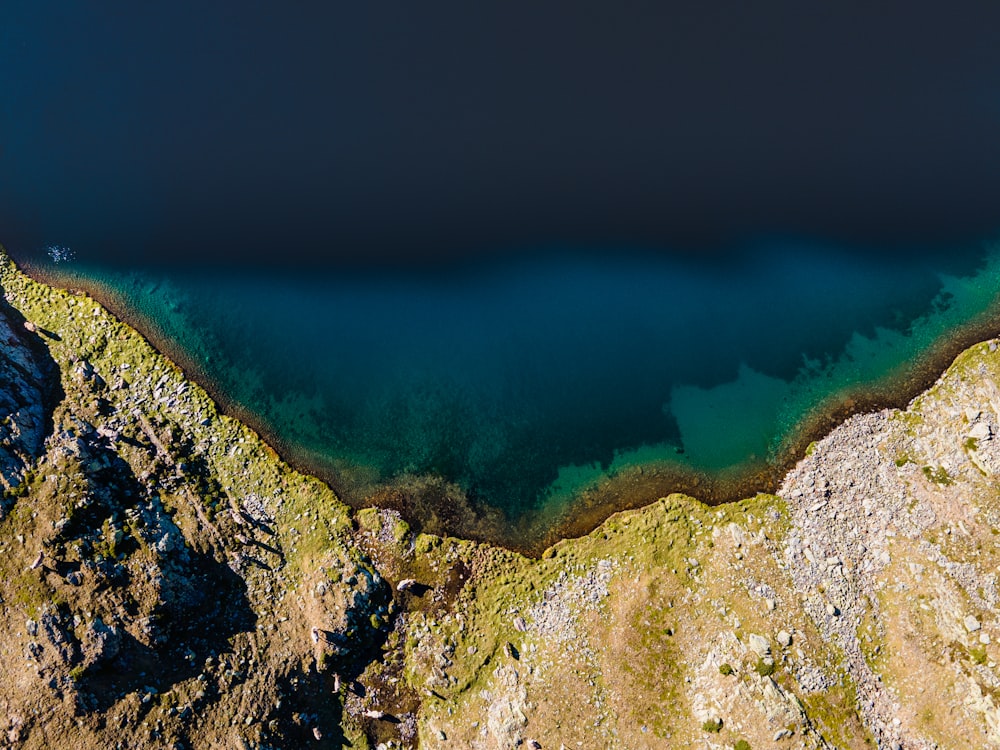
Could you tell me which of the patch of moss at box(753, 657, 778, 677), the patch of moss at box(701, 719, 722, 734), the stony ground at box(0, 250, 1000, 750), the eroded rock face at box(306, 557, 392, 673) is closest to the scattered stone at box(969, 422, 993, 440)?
the stony ground at box(0, 250, 1000, 750)

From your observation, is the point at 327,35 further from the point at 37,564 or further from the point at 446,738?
the point at 446,738

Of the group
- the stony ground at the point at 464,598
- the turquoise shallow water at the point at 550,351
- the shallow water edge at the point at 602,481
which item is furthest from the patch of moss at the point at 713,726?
the turquoise shallow water at the point at 550,351

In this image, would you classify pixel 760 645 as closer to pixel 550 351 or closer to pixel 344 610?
pixel 550 351

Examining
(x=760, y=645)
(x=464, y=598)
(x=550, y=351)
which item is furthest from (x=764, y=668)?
(x=550, y=351)

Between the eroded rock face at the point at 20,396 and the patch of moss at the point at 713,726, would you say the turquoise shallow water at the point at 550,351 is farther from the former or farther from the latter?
the patch of moss at the point at 713,726

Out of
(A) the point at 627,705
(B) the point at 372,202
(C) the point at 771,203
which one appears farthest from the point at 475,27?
(A) the point at 627,705

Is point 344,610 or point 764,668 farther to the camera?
point 344,610
